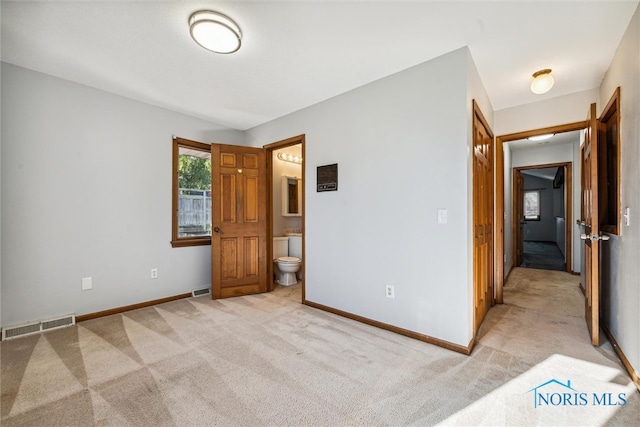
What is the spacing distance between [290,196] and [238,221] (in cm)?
133

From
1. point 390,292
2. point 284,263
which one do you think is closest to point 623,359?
point 390,292

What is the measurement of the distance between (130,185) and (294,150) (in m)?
2.60

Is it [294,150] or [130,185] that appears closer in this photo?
[130,185]

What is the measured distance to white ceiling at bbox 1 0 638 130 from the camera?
1.79 meters

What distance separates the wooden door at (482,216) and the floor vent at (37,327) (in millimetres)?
3901

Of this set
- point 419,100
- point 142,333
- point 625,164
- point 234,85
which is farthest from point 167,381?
point 625,164

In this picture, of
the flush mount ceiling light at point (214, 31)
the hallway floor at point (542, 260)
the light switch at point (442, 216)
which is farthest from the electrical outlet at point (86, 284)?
the hallway floor at point (542, 260)

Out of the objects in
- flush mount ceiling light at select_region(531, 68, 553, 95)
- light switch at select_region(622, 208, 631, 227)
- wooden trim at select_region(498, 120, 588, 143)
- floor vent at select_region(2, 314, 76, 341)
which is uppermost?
flush mount ceiling light at select_region(531, 68, 553, 95)

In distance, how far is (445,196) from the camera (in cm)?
226

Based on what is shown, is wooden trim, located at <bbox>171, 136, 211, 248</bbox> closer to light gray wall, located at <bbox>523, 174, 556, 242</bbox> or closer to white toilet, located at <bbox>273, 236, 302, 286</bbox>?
white toilet, located at <bbox>273, 236, 302, 286</bbox>

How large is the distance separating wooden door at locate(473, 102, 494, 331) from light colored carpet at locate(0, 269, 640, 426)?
0.32m

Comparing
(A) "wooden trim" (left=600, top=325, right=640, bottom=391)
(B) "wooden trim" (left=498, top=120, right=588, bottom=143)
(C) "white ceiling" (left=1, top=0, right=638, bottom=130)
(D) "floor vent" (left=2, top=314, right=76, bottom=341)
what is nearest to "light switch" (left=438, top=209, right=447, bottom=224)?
(C) "white ceiling" (left=1, top=0, right=638, bottom=130)

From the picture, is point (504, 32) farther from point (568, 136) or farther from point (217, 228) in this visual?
point (568, 136)

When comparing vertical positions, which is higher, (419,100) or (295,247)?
(419,100)
